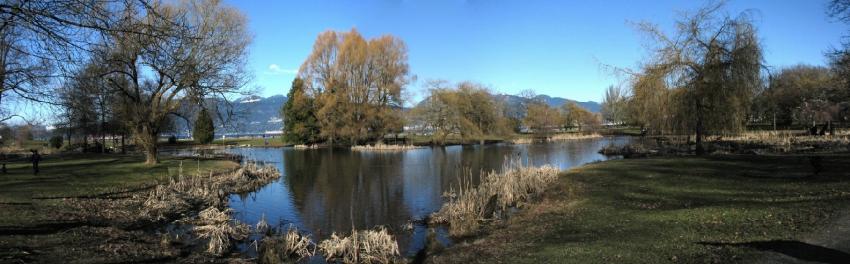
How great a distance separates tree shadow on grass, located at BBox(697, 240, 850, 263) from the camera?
6738 mm

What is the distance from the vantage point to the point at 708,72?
2459 centimetres

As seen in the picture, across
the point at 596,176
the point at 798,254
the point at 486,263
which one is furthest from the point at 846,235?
the point at 596,176

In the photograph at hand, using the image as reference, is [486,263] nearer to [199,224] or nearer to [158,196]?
[199,224]

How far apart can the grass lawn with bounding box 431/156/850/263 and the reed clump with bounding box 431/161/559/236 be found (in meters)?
0.80

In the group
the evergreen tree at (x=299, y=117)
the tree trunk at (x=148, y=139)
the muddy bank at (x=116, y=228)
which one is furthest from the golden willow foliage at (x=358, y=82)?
the muddy bank at (x=116, y=228)

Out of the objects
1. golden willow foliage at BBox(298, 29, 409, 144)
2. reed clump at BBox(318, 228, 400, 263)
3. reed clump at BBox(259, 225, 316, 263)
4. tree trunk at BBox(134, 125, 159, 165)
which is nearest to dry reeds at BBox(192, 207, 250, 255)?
reed clump at BBox(259, 225, 316, 263)

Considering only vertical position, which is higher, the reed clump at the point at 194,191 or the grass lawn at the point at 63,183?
the grass lawn at the point at 63,183

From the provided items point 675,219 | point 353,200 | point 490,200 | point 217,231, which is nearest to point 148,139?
point 353,200

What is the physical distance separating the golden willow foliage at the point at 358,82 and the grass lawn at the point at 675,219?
42.1 meters

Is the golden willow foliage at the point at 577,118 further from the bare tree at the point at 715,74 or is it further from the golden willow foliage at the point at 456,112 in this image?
the bare tree at the point at 715,74

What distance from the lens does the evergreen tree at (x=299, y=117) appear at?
6001 centimetres

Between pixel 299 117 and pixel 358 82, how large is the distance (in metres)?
9.93

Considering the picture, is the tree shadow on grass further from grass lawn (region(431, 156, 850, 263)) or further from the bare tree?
the bare tree

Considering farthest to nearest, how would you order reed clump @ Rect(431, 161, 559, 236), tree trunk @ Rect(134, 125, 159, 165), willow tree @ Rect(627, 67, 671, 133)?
1. willow tree @ Rect(627, 67, 671, 133)
2. tree trunk @ Rect(134, 125, 159, 165)
3. reed clump @ Rect(431, 161, 559, 236)
